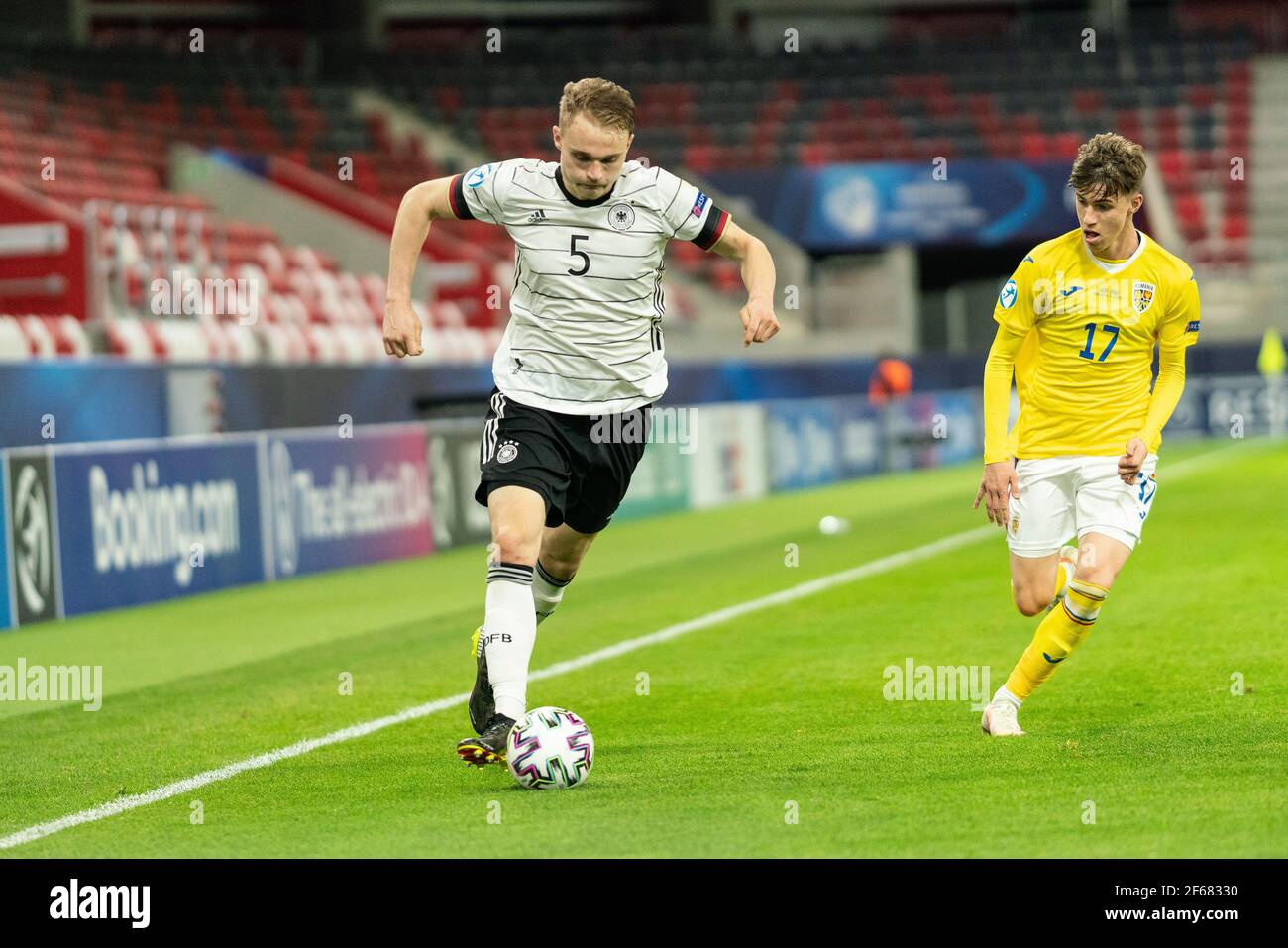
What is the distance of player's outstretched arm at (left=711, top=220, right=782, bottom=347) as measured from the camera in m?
6.70

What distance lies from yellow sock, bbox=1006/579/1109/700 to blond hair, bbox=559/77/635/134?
7.83ft

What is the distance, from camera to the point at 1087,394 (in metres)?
7.64

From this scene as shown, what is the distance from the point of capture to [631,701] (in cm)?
891

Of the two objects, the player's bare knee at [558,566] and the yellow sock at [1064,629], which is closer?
the yellow sock at [1064,629]

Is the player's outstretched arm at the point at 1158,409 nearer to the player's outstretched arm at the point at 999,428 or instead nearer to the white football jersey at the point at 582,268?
the player's outstretched arm at the point at 999,428

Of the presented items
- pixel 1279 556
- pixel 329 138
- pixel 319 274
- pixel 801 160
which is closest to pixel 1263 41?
pixel 801 160

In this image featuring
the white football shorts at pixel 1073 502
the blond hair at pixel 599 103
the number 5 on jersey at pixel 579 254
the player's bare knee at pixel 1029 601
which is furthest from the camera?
the player's bare knee at pixel 1029 601

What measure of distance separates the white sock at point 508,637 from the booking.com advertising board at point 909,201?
30.0 m

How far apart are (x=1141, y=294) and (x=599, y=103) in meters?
2.20

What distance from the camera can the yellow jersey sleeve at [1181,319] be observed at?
7.41m

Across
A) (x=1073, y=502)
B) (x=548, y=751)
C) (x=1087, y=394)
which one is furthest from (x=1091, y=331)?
(x=548, y=751)

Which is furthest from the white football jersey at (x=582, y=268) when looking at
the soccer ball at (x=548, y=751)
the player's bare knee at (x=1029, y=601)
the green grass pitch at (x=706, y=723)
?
the player's bare knee at (x=1029, y=601)

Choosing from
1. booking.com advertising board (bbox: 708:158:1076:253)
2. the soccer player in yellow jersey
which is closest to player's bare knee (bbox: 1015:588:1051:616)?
the soccer player in yellow jersey

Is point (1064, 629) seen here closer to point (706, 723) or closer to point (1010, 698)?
point (1010, 698)
